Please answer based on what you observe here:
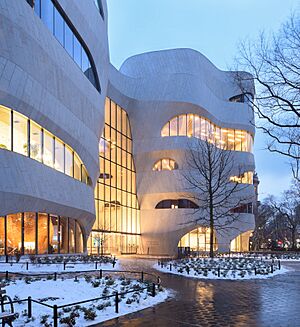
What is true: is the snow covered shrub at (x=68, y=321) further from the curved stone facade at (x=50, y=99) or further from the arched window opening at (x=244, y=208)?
the arched window opening at (x=244, y=208)

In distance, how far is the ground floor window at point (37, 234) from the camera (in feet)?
93.5

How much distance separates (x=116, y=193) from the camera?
55125 millimetres

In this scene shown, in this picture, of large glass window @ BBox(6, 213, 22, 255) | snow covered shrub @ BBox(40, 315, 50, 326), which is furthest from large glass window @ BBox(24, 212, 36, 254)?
snow covered shrub @ BBox(40, 315, 50, 326)

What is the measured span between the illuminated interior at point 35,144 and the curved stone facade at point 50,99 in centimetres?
50

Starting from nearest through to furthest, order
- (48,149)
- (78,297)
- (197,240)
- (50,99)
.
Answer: (78,297), (50,99), (48,149), (197,240)

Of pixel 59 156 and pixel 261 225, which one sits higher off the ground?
pixel 59 156

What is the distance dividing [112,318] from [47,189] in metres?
18.6

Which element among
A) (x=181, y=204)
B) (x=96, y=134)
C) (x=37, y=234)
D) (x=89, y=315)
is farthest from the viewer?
(x=181, y=204)

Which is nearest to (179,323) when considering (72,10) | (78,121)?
(78,121)

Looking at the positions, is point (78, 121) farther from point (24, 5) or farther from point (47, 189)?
point (24, 5)

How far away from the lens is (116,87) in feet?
175

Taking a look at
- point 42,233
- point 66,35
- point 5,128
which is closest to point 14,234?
point 42,233

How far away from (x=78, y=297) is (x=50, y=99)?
1735 centimetres

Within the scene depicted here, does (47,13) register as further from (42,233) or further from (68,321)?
(68,321)
